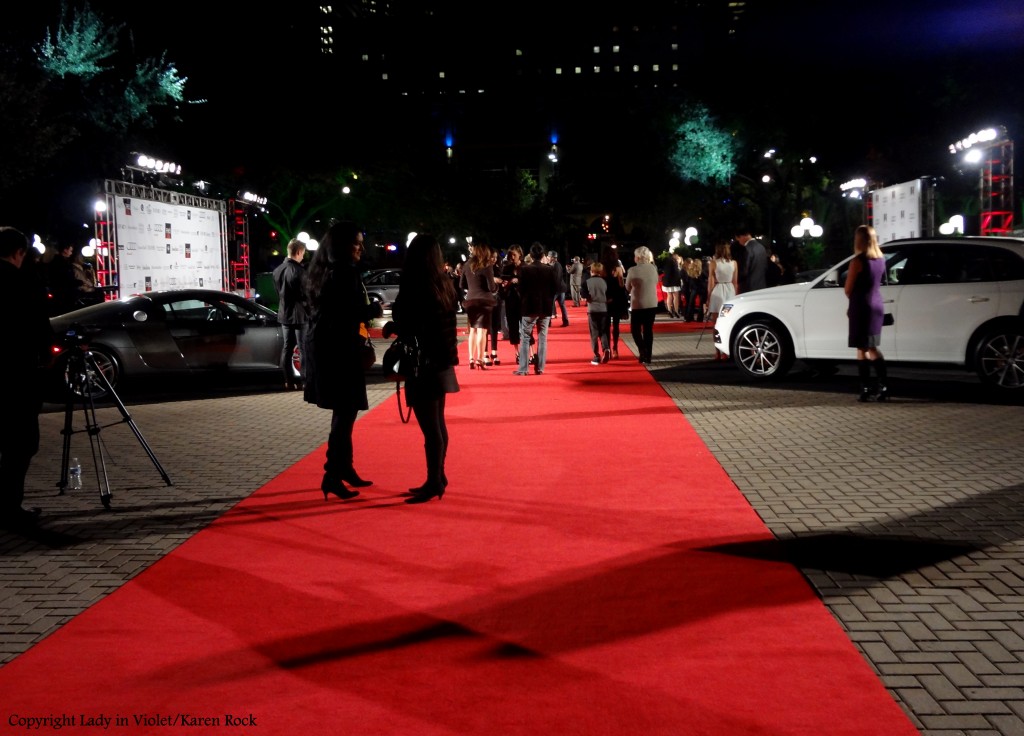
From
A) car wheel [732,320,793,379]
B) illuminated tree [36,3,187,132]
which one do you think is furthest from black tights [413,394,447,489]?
illuminated tree [36,3,187,132]

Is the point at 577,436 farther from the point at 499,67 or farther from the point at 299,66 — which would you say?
the point at 499,67

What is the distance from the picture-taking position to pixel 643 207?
357 ft

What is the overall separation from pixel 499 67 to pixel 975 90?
13258 centimetres

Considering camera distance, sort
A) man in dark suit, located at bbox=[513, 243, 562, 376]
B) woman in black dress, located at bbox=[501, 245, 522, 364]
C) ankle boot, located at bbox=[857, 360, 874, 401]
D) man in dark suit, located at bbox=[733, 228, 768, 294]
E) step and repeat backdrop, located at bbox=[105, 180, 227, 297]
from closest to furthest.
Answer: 1. ankle boot, located at bbox=[857, 360, 874, 401]
2. man in dark suit, located at bbox=[513, 243, 562, 376]
3. man in dark suit, located at bbox=[733, 228, 768, 294]
4. woman in black dress, located at bbox=[501, 245, 522, 364]
5. step and repeat backdrop, located at bbox=[105, 180, 227, 297]

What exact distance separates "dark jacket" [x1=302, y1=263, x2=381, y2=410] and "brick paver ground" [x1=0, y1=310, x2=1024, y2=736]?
1.15 m

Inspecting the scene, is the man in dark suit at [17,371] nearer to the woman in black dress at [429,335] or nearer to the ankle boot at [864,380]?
the woman in black dress at [429,335]

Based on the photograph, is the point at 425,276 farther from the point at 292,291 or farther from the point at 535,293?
the point at 535,293

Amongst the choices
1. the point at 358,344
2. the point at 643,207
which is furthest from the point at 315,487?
the point at 643,207

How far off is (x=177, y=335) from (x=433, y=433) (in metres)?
8.27

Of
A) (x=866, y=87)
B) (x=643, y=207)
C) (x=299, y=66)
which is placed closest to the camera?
(x=866, y=87)

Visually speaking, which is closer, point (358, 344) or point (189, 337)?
point (358, 344)

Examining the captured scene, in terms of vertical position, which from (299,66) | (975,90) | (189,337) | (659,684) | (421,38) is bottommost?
(659,684)

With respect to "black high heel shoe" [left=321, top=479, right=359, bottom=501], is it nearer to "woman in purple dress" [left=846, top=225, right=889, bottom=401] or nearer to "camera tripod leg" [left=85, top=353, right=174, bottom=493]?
"camera tripod leg" [left=85, top=353, right=174, bottom=493]

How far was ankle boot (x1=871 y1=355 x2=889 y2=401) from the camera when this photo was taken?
12.8m
